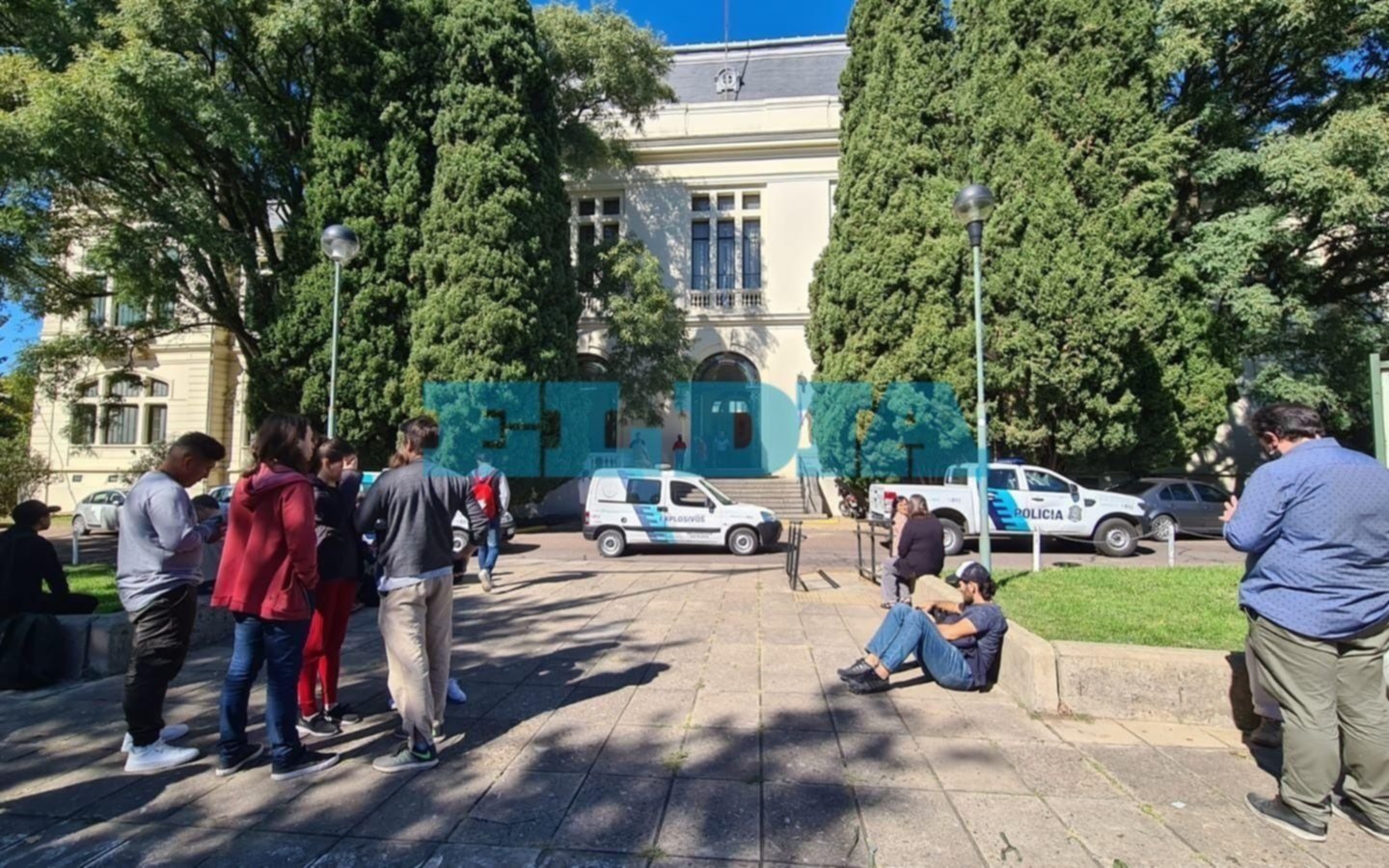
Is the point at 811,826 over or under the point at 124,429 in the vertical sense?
under

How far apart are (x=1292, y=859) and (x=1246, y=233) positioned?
18368mm

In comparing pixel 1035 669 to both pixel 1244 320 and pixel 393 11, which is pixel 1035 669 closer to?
pixel 1244 320

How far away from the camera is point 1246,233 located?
16.3 meters

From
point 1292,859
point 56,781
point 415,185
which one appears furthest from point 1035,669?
point 415,185

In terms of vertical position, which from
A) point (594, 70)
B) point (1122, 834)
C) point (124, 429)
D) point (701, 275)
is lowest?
point (1122, 834)

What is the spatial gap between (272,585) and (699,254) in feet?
80.5

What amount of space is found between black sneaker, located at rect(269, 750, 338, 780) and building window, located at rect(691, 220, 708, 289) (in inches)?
944

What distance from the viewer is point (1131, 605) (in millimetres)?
6574

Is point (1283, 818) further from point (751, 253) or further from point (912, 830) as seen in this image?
point (751, 253)

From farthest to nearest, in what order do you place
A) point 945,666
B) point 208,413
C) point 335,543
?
1. point 208,413
2. point 945,666
3. point 335,543

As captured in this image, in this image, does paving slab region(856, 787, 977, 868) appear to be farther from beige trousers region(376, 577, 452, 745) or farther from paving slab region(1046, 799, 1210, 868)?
beige trousers region(376, 577, 452, 745)

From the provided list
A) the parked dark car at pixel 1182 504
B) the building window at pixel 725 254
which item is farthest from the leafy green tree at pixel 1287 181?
the building window at pixel 725 254

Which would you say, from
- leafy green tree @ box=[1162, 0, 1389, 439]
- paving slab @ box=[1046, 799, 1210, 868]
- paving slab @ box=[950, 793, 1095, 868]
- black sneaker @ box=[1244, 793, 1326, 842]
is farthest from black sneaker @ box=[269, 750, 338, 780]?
leafy green tree @ box=[1162, 0, 1389, 439]

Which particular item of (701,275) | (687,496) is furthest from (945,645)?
(701,275)
